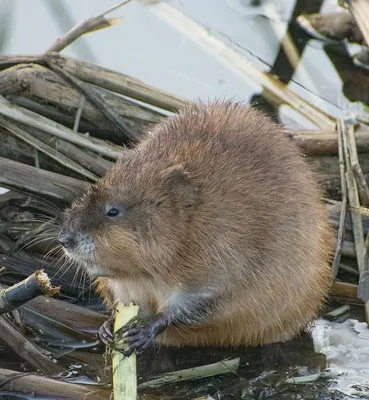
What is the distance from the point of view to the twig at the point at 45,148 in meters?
5.32

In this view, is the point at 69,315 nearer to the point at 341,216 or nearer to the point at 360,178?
the point at 341,216

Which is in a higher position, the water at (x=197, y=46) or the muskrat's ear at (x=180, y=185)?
the muskrat's ear at (x=180, y=185)

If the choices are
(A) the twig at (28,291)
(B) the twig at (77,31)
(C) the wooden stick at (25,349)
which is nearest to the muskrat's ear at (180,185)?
(A) the twig at (28,291)

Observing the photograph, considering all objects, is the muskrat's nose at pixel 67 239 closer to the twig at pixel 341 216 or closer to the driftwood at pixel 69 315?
the driftwood at pixel 69 315

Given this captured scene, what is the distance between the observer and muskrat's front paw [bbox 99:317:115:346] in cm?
422

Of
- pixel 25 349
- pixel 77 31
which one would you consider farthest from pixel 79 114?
pixel 25 349

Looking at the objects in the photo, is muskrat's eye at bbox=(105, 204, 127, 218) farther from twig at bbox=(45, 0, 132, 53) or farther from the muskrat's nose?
twig at bbox=(45, 0, 132, 53)

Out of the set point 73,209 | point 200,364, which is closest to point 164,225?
point 73,209

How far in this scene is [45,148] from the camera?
17.7 ft

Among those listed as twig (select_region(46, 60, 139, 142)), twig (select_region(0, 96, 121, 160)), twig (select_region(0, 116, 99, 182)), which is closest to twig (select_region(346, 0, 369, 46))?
twig (select_region(46, 60, 139, 142))

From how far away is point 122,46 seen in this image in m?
6.93

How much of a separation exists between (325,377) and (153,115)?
6.38 feet

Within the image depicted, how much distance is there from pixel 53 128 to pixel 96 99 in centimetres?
33

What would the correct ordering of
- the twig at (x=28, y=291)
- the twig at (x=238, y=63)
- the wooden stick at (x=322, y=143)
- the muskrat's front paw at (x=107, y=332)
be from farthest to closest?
the twig at (x=238, y=63)
the wooden stick at (x=322, y=143)
the muskrat's front paw at (x=107, y=332)
the twig at (x=28, y=291)
